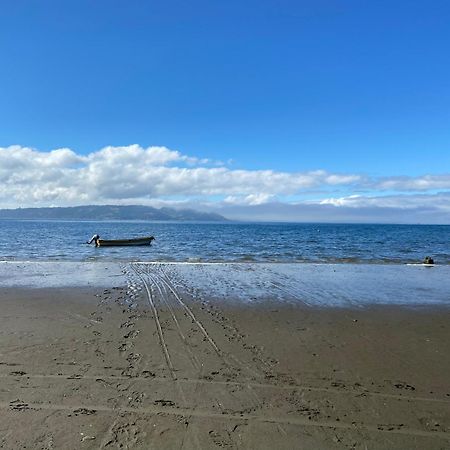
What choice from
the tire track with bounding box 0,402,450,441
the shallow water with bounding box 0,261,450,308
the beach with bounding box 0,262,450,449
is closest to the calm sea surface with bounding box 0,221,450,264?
the shallow water with bounding box 0,261,450,308

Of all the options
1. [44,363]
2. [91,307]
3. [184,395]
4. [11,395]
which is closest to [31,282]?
[91,307]

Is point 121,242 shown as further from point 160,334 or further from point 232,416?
point 232,416

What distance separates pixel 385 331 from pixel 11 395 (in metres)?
8.47

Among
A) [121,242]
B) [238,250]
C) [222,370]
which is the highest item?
[222,370]

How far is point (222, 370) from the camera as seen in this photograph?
22.9 ft

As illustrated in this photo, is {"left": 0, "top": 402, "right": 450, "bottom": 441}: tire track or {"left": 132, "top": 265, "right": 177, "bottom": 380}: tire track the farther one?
{"left": 132, "top": 265, "right": 177, "bottom": 380}: tire track

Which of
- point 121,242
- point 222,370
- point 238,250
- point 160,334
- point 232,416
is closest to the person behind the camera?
point 232,416

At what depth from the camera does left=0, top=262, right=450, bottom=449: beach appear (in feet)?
16.0

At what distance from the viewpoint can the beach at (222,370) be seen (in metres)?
4.88

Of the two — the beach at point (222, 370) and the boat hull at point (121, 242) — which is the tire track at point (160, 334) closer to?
the beach at point (222, 370)

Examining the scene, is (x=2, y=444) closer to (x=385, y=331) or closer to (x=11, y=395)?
(x=11, y=395)

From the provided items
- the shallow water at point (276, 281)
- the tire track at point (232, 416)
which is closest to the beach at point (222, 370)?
the tire track at point (232, 416)

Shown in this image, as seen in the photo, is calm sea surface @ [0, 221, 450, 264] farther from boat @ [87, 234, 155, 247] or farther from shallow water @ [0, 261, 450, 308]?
shallow water @ [0, 261, 450, 308]

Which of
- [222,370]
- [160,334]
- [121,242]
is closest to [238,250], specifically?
[121,242]
